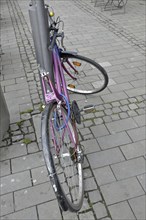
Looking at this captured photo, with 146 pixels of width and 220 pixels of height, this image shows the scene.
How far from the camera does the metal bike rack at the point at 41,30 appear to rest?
262cm

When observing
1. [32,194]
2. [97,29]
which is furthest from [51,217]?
[97,29]

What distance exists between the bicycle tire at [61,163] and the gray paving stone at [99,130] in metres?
0.79

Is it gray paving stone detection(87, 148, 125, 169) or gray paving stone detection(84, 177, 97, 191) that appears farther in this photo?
gray paving stone detection(87, 148, 125, 169)

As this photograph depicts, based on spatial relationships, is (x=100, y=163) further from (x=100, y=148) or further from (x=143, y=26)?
(x=143, y=26)

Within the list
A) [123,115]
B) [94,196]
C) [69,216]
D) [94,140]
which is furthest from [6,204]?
[123,115]

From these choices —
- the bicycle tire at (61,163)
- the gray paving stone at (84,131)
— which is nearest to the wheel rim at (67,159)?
the bicycle tire at (61,163)

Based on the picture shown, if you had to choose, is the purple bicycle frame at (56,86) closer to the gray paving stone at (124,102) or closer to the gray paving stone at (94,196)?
the gray paving stone at (94,196)

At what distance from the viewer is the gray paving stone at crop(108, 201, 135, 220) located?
7.99ft

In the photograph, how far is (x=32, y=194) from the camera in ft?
8.83

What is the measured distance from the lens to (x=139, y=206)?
8.25ft

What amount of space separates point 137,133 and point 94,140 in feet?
1.99

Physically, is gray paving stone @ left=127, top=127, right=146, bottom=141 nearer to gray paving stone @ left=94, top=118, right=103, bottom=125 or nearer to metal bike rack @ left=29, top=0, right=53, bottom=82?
gray paving stone @ left=94, top=118, right=103, bottom=125

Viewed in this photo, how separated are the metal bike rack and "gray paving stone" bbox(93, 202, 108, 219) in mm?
1564

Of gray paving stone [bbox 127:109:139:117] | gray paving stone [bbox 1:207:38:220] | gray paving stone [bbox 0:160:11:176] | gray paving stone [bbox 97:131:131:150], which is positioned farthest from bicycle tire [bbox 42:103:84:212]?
gray paving stone [bbox 127:109:139:117]
